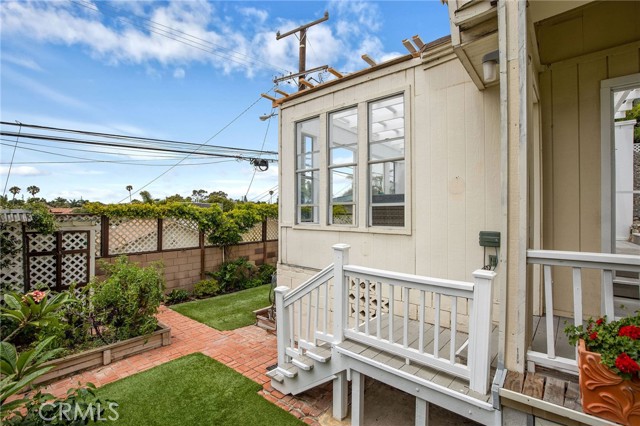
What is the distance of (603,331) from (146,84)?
1259 cm

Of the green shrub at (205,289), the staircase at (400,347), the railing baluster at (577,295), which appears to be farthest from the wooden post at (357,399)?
the green shrub at (205,289)

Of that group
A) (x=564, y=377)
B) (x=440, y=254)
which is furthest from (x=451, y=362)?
(x=440, y=254)

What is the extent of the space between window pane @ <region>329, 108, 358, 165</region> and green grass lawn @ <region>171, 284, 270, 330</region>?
3.62m

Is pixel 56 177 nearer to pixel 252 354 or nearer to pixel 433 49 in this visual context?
pixel 252 354

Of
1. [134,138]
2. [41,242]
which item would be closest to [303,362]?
[41,242]

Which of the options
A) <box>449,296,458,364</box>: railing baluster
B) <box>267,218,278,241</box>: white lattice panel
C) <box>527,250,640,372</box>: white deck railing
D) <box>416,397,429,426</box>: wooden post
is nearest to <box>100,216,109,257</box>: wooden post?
<box>267,218,278,241</box>: white lattice panel

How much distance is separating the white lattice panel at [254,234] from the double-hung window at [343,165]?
5151mm

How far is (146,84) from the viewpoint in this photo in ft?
33.5

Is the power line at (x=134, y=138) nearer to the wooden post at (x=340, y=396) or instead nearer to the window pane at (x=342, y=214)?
the window pane at (x=342, y=214)

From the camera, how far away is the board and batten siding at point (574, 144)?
2727mm

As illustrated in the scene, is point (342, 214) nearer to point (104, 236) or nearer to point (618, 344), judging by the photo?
point (618, 344)

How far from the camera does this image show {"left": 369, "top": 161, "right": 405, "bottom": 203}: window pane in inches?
148

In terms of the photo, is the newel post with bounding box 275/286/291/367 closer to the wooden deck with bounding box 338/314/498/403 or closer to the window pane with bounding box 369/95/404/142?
the wooden deck with bounding box 338/314/498/403

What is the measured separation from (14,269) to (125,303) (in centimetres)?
209
